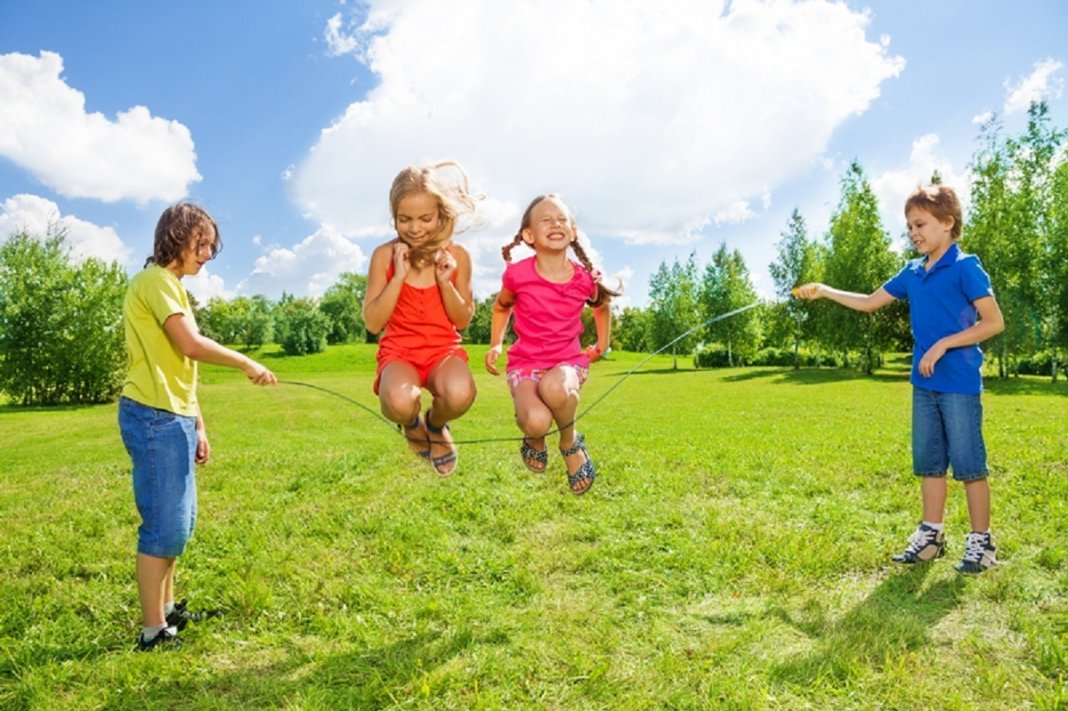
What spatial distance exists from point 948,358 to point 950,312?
A: 377 mm

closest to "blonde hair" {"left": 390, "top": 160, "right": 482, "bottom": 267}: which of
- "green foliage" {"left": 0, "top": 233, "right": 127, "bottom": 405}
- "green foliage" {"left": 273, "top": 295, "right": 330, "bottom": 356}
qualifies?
"green foliage" {"left": 0, "top": 233, "right": 127, "bottom": 405}

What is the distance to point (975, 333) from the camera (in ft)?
17.7

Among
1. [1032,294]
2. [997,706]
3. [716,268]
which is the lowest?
[997,706]

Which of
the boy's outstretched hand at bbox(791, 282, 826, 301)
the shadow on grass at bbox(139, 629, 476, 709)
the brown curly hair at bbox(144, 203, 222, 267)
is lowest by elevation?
the shadow on grass at bbox(139, 629, 476, 709)

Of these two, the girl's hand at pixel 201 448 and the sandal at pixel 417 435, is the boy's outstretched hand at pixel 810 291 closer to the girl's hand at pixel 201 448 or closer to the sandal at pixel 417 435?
the sandal at pixel 417 435

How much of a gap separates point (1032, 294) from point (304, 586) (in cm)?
3706

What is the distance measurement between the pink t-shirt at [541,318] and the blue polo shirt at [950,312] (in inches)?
106

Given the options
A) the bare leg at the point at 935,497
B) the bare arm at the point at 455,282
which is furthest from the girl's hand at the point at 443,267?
the bare leg at the point at 935,497

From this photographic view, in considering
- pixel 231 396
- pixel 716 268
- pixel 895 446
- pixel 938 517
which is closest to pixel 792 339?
pixel 716 268

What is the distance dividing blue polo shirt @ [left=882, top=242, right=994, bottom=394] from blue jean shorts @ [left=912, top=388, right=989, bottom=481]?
12 cm

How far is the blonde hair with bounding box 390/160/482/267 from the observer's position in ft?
15.4

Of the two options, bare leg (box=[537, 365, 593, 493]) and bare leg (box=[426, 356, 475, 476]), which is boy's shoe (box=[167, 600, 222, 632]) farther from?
bare leg (box=[537, 365, 593, 493])

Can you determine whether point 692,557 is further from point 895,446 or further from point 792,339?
point 792,339

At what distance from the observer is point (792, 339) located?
5378 centimetres
